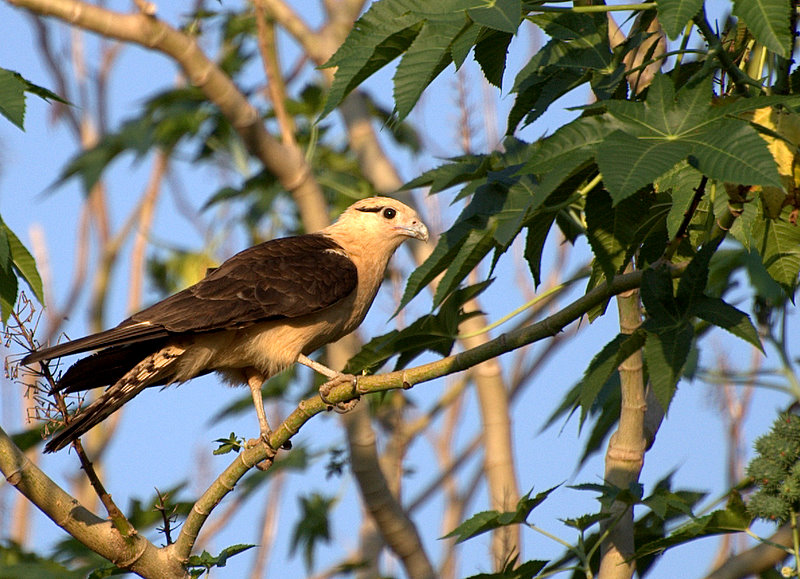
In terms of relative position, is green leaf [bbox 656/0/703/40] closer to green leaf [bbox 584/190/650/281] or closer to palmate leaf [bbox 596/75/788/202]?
palmate leaf [bbox 596/75/788/202]

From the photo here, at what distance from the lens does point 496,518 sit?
3.51 m

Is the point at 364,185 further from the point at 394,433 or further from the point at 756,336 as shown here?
the point at 756,336

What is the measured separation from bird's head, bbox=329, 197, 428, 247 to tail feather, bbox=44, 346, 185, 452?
1.72 meters

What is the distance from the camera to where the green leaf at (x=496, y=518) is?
11.3ft

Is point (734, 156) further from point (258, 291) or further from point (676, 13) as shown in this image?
point (258, 291)

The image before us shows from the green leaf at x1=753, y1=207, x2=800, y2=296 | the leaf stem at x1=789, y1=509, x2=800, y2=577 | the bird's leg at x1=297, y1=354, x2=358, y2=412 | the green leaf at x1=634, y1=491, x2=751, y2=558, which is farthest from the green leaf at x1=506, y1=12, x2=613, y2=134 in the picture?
the leaf stem at x1=789, y1=509, x2=800, y2=577

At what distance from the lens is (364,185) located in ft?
25.4

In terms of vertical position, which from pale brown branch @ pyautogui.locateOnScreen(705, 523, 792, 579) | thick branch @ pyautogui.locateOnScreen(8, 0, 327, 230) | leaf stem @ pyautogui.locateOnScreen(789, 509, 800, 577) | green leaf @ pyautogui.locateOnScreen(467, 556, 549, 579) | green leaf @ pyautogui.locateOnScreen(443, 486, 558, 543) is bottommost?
leaf stem @ pyautogui.locateOnScreen(789, 509, 800, 577)

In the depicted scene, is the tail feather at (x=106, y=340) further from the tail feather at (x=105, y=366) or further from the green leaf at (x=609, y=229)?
the green leaf at (x=609, y=229)

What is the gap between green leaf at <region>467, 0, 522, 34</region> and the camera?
256 cm

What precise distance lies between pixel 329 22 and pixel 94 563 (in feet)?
14.4

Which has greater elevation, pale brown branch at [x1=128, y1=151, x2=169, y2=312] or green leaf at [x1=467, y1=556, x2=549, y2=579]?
pale brown branch at [x1=128, y1=151, x2=169, y2=312]

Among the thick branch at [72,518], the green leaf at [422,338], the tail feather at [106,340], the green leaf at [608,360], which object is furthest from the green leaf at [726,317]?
the tail feather at [106,340]

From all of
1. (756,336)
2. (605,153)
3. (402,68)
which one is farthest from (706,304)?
(402,68)
